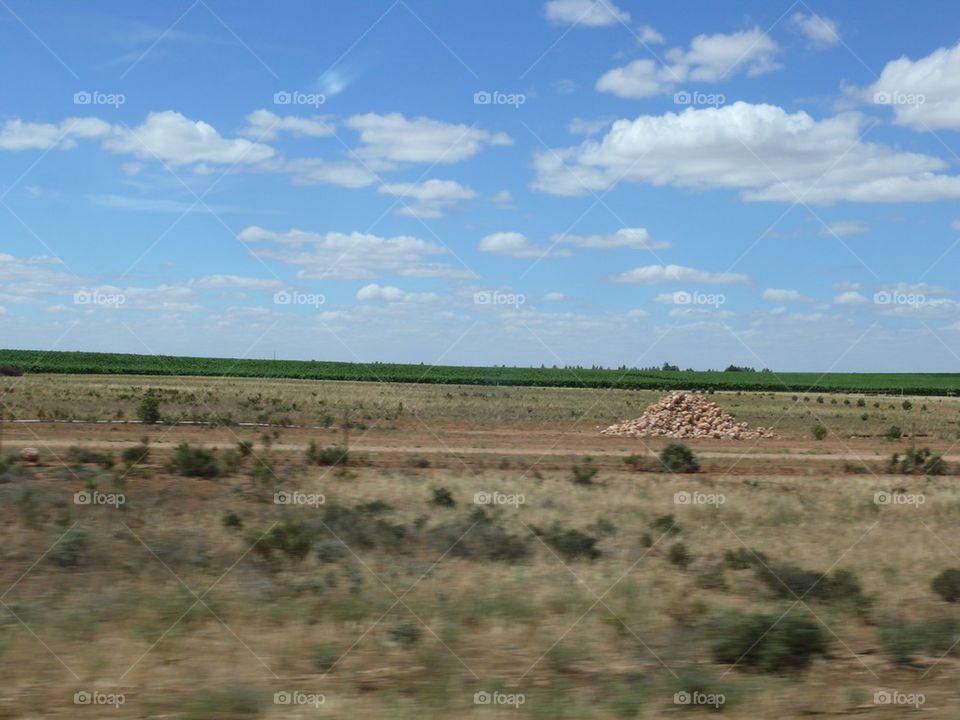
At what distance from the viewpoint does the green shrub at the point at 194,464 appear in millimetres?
21359

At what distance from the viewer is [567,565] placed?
12.7 metres

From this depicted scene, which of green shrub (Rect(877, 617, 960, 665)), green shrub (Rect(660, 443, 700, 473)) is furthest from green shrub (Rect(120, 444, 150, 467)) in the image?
green shrub (Rect(877, 617, 960, 665))

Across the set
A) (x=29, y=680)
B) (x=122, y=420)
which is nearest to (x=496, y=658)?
(x=29, y=680)

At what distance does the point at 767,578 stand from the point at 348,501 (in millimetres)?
8265

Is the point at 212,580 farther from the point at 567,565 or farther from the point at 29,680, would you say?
the point at 567,565
